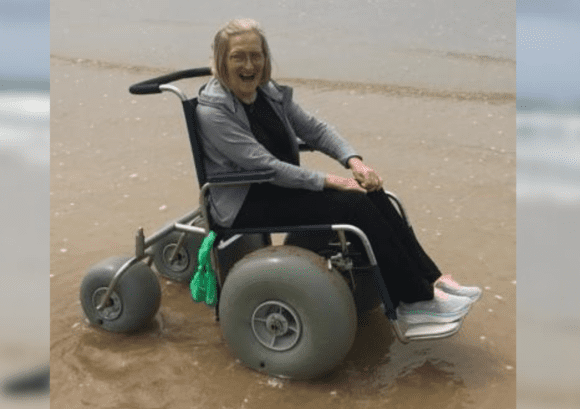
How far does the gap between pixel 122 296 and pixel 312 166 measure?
2.95 m

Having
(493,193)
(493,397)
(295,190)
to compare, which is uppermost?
(295,190)

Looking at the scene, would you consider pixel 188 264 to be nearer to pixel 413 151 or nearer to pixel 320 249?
→ pixel 320 249

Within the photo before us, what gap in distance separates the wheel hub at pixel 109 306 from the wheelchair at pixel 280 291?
10 millimetres

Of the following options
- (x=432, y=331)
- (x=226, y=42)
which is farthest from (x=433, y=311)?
(x=226, y=42)

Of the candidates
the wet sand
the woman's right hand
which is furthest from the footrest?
the woman's right hand

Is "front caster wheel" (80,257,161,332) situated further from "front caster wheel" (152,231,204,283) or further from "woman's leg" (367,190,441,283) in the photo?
"woman's leg" (367,190,441,283)

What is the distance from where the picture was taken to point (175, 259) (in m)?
3.90

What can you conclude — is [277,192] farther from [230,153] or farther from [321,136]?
[321,136]

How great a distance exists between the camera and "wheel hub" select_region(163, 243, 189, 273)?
153 inches

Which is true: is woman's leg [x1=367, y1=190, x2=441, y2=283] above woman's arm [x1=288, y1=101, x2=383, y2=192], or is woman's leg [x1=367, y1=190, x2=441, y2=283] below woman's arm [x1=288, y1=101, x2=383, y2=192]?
below

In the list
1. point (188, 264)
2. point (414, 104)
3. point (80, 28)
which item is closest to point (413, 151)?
point (414, 104)

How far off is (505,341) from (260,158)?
142cm

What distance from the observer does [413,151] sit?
648cm

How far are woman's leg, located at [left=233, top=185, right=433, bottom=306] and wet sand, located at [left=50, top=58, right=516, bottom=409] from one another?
40 centimetres
